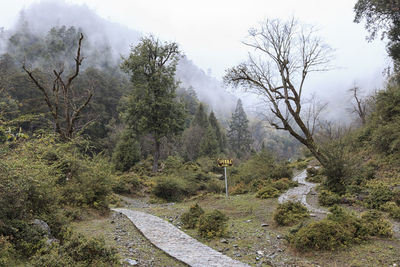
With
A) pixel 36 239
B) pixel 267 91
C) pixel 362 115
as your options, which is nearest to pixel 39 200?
pixel 36 239

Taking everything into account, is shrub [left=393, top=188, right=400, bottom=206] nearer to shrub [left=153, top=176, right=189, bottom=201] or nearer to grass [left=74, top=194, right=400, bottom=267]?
grass [left=74, top=194, right=400, bottom=267]

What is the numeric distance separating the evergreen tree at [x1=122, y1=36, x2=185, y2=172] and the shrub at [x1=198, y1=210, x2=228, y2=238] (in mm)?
14372

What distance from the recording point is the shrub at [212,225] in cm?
598

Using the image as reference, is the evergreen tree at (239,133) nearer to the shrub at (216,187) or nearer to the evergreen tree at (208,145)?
the evergreen tree at (208,145)

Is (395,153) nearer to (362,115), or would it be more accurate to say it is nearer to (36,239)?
(36,239)

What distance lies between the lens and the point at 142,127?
793 inches

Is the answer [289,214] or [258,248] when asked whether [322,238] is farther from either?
[289,214]

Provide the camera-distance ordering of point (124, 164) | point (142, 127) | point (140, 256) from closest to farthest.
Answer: point (140, 256)
point (142, 127)
point (124, 164)

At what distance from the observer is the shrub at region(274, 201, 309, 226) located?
21.1ft

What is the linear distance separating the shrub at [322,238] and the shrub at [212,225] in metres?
1.79

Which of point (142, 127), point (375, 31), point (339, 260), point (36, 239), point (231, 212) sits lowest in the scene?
point (231, 212)

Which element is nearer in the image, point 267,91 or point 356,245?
point 356,245

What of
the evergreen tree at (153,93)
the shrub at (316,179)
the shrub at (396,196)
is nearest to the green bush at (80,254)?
the shrub at (396,196)

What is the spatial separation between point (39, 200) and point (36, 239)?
1.29 meters
